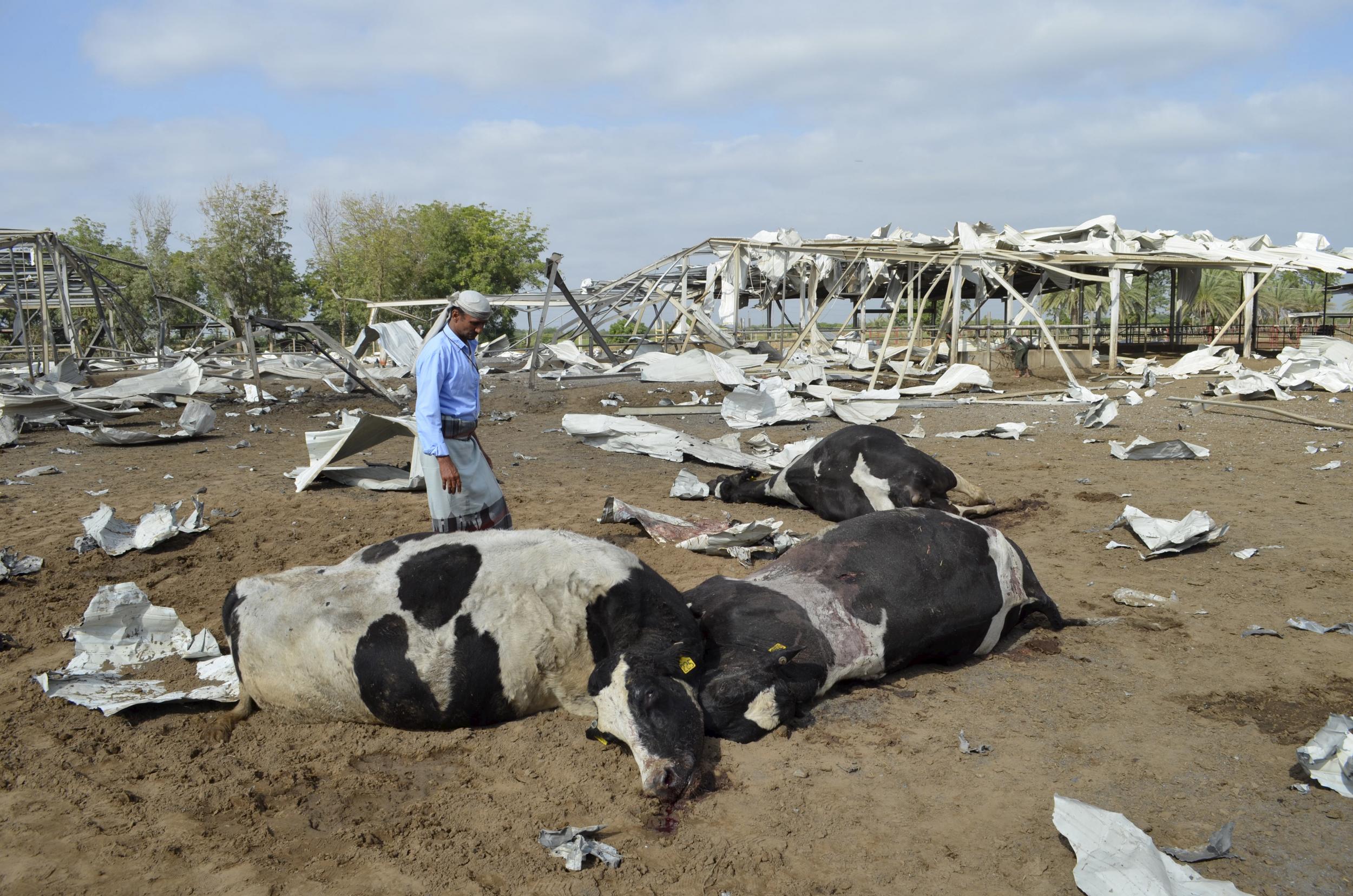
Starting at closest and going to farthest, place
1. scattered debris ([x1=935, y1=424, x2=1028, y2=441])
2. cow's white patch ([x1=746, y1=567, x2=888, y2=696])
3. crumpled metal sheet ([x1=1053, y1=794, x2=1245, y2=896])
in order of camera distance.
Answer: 1. crumpled metal sheet ([x1=1053, y1=794, x2=1245, y2=896])
2. cow's white patch ([x1=746, y1=567, x2=888, y2=696])
3. scattered debris ([x1=935, y1=424, x2=1028, y2=441])

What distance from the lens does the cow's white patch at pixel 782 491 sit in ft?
23.8

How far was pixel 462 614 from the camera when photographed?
3496 mm

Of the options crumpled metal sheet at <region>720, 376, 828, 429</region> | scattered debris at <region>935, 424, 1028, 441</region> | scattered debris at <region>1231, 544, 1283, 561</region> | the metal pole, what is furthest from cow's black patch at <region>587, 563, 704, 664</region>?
the metal pole

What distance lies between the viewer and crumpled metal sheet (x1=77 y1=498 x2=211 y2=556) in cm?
576

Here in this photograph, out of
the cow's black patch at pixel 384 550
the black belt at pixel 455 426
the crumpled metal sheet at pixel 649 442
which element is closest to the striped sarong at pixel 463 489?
the black belt at pixel 455 426

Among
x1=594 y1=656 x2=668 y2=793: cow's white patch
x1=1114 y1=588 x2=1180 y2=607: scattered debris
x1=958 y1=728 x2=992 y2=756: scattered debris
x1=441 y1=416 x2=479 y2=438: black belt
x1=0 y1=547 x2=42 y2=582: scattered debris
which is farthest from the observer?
x1=0 y1=547 x2=42 y2=582: scattered debris

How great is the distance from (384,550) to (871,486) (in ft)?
12.8

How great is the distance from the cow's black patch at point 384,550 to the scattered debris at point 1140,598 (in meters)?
3.62

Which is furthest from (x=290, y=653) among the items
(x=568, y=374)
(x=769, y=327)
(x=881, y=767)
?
(x=769, y=327)

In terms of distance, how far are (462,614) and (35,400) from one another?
1029 centimetres

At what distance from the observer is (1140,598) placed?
4.88 metres

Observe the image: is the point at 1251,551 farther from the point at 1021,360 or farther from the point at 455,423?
the point at 1021,360

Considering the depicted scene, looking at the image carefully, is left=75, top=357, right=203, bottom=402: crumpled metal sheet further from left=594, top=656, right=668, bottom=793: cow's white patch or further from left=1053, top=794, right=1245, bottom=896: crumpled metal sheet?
left=1053, top=794, right=1245, bottom=896: crumpled metal sheet

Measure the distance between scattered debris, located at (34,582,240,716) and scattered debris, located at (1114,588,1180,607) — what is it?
440 centimetres
